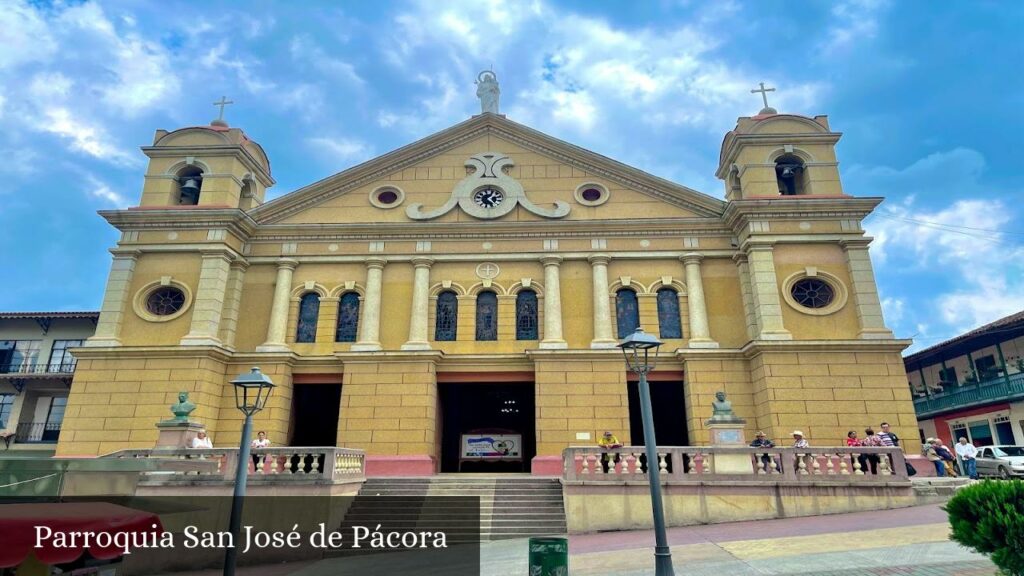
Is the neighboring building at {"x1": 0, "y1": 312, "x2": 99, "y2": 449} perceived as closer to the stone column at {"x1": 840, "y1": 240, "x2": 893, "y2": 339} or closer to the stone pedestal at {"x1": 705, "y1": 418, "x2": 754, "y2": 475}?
the stone pedestal at {"x1": 705, "y1": 418, "x2": 754, "y2": 475}

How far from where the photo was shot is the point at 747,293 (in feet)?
72.2

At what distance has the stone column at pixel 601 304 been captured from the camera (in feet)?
70.6

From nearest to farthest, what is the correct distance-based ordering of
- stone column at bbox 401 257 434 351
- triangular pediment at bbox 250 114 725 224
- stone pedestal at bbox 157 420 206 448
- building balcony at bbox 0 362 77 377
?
stone pedestal at bbox 157 420 206 448, stone column at bbox 401 257 434 351, triangular pediment at bbox 250 114 725 224, building balcony at bbox 0 362 77 377

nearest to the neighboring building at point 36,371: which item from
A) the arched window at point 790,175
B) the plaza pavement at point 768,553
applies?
the plaza pavement at point 768,553

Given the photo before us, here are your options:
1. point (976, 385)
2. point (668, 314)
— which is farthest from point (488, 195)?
point (976, 385)

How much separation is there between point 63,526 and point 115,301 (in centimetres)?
1978

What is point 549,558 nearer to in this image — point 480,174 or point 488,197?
point 488,197

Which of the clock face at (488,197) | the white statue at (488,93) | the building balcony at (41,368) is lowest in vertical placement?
the building balcony at (41,368)

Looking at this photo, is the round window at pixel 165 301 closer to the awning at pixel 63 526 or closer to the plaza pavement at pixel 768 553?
the plaza pavement at pixel 768 553

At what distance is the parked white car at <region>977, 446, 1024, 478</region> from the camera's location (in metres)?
22.1

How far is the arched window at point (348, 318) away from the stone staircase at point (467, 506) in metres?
6.66

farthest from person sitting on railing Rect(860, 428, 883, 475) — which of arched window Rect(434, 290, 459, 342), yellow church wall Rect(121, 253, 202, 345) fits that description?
yellow church wall Rect(121, 253, 202, 345)

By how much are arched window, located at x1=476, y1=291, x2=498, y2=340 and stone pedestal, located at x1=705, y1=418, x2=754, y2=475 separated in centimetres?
890

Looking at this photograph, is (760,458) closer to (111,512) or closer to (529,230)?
(529,230)
